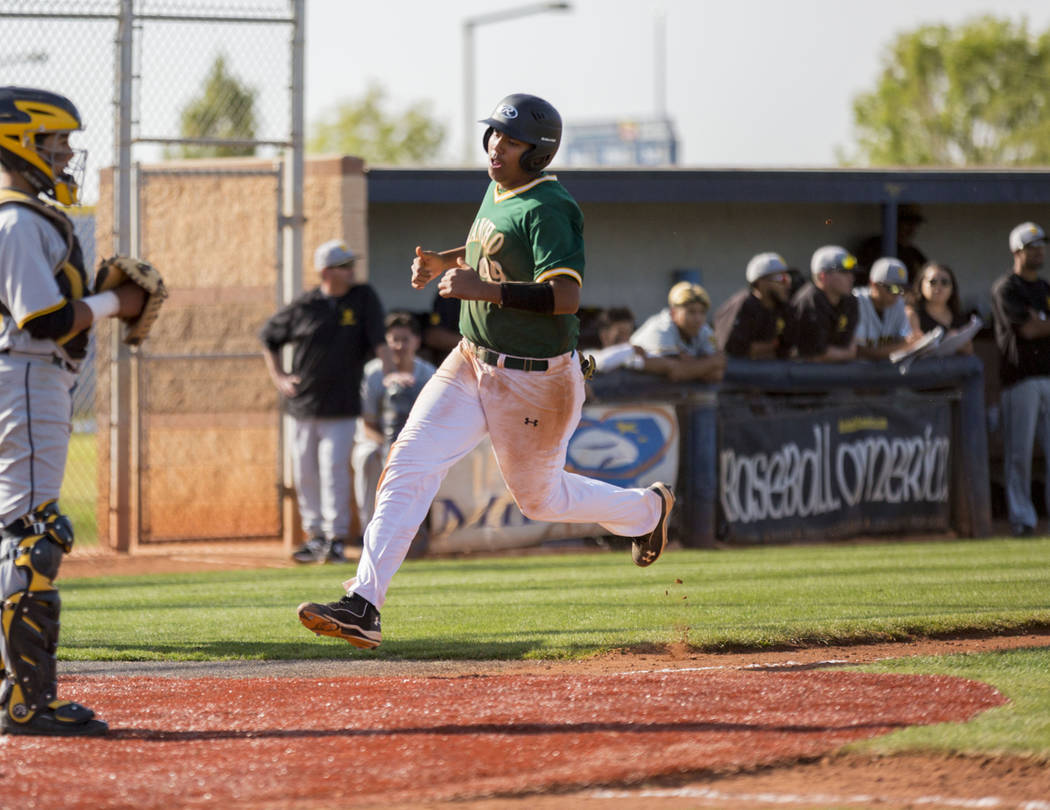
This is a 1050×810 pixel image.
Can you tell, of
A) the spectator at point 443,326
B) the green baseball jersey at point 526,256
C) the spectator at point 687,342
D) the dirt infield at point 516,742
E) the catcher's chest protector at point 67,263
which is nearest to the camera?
the dirt infield at point 516,742

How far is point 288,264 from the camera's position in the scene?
1247cm

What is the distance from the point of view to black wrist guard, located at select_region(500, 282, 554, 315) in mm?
5379

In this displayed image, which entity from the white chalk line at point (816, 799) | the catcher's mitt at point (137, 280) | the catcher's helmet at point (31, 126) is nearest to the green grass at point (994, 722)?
the white chalk line at point (816, 799)

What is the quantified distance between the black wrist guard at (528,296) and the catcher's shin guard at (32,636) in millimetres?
1808

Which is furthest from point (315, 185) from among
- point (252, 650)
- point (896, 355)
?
point (252, 650)

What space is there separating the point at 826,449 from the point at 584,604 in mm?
4757

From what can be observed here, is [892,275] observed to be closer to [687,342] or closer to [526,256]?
[687,342]

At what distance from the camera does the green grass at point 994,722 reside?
4.37 m

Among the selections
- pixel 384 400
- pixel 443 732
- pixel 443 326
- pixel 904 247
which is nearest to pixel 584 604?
pixel 443 732

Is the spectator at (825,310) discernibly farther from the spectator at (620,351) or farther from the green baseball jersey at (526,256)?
the green baseball jersey at (526,256)

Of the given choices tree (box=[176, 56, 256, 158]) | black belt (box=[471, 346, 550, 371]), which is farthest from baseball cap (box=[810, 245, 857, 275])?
black belt (box=[471, 346, 550, 371])

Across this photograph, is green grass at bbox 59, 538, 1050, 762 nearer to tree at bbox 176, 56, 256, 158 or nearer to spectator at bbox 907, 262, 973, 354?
spectator at bbox 907, 262, 973, 354

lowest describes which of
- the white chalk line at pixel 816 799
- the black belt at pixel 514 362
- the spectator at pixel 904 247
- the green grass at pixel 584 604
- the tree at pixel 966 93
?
the green grass at pixel 584 604

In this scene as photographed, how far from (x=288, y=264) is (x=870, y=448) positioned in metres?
5.26
